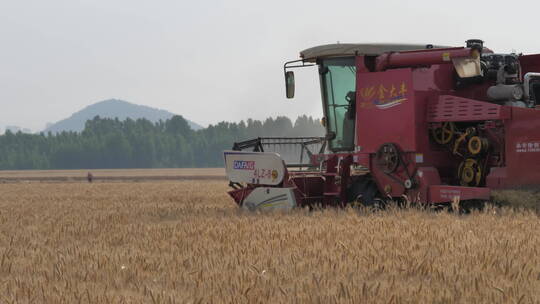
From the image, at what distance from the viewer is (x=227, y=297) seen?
4945 millimetres

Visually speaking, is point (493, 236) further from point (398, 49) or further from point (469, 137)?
point (398, 49)

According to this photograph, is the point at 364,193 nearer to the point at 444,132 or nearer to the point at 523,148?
the point at 444,132

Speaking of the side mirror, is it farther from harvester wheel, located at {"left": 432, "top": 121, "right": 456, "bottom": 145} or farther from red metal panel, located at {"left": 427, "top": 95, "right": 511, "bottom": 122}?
harvester wheel, located at {"left": 432, "top": 121, "right": 456, "bottom": 145}

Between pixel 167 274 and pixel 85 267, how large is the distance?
86 centimetres

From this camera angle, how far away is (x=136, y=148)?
148m

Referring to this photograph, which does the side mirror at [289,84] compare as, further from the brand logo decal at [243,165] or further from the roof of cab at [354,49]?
the brand logo decal at [243,165]

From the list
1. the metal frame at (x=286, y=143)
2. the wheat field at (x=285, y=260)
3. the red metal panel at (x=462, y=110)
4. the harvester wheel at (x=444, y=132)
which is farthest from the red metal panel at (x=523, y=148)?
the metal frame at (x=286, y=143)

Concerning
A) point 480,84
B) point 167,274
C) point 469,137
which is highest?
point 480,84

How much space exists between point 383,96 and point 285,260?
5.71 m

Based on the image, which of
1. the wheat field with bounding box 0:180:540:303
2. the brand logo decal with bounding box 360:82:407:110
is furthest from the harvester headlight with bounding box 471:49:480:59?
the wheat field with bounding box 0:180:540:303

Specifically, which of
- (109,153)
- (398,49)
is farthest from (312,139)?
(109,153)

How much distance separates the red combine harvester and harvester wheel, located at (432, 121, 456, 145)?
0.05 ft

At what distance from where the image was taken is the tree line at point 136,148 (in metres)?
148

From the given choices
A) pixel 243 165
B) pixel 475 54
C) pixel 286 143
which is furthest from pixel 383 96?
pixel 243 165
